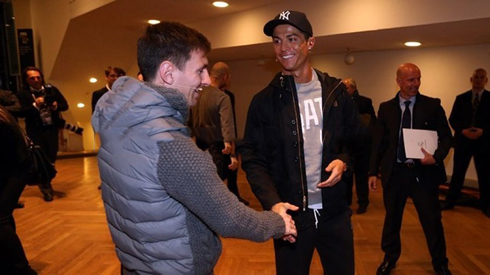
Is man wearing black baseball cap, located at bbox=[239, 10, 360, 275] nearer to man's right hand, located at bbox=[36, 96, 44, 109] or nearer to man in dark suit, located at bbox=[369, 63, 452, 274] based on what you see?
man in dark suit, located at bbox=[369, 63, 452, 274]

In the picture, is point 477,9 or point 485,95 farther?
point 485,95

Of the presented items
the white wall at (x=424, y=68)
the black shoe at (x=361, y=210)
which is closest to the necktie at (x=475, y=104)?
the white wall at (x=424, y=68)

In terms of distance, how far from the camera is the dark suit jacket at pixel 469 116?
14.7 ft

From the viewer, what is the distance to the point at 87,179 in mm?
6520

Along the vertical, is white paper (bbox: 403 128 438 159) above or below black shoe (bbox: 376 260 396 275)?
above

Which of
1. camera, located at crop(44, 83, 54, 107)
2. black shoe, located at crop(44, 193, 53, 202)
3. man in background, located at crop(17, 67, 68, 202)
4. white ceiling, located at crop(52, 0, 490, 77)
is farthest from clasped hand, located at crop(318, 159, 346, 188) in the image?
black shoe, located at crop(44, 193, 53, 202)

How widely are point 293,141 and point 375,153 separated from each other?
59.1 inches

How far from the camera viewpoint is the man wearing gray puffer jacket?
1.00 m

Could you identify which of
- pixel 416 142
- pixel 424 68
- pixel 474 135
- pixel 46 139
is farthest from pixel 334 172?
pixel 424 68

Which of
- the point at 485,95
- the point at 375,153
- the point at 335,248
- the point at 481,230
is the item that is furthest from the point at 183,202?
the point at 485,95

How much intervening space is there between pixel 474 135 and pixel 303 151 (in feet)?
12.3

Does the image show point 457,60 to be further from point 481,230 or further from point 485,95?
point 481,230

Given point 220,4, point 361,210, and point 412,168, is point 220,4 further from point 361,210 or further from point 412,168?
point 412,168

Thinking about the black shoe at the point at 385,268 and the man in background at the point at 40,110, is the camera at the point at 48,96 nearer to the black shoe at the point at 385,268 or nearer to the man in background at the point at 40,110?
the man in background at the point at 40,110
